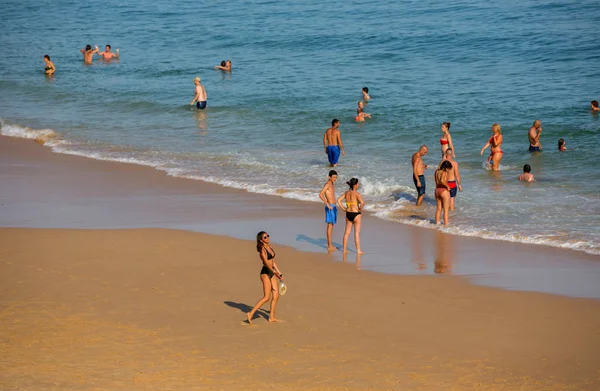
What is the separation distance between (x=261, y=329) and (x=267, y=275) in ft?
2.15

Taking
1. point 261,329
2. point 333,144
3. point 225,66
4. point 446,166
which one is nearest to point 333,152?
point 333,144

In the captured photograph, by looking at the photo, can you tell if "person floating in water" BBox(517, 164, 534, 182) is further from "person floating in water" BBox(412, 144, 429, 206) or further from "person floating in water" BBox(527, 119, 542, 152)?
"person floating in water" BBox(412, 144, 429, 206)

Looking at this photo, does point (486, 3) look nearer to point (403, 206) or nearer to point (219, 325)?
point (403, 206)

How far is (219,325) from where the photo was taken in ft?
33.4

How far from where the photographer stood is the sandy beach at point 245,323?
882 cm

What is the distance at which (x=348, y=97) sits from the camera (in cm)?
2769

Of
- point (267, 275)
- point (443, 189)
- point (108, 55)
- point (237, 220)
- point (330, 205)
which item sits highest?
point (108, 55)

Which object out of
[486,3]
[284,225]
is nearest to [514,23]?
[486,3]

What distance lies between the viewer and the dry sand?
346 inches

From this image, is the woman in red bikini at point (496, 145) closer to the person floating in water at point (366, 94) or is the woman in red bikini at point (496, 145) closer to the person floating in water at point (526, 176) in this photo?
the person floating in water at point (526, 176)

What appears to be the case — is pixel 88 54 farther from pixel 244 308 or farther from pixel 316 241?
pixel 244 308

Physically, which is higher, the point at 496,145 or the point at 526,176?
the point at 496,145

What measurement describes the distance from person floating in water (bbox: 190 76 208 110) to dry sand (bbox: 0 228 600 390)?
46.0 ft

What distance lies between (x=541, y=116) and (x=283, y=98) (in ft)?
27.3
